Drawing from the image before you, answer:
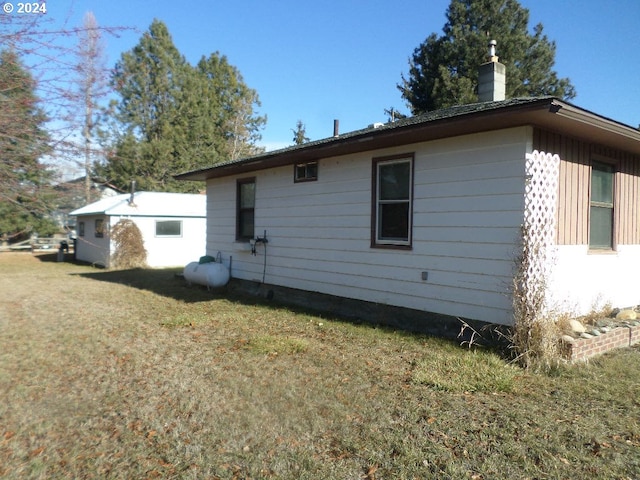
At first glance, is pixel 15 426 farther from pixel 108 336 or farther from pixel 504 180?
pixel 504 180

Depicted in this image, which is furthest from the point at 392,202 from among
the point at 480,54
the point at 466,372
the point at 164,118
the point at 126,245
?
the point at 164,118

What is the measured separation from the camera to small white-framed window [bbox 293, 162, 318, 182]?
8.95 meters

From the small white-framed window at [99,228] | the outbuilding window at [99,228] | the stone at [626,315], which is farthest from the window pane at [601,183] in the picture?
the outbuilding window at [99,228]

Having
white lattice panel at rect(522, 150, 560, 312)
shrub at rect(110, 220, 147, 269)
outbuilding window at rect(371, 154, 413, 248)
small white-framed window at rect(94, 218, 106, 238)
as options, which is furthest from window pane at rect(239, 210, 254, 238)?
small white-framed window at rect(94, 218, 106, 238)

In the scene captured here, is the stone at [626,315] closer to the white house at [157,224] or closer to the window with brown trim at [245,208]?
the window with brown trim at [245,208]

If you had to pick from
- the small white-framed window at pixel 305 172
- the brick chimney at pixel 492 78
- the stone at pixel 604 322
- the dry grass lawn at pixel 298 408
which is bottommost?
the dry grass lawn at pixel 298 408

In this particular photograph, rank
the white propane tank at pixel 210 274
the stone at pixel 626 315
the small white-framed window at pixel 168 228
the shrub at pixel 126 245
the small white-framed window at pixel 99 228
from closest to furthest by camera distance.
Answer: the stone at pixel 626 315
the white propane tank at pixel 210 274
the shrub at pixel 126 245
the small white-framed window at pixel 168 228
the small white-framed window at pixel 99 228

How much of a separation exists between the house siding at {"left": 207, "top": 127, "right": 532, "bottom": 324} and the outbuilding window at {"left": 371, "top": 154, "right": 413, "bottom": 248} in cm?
13

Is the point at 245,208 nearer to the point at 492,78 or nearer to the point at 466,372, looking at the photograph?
the point at 492,78

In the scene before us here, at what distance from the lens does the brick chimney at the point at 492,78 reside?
8.42 m

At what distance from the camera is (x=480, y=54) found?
2327 cm

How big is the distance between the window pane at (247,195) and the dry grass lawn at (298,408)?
453 centimetres

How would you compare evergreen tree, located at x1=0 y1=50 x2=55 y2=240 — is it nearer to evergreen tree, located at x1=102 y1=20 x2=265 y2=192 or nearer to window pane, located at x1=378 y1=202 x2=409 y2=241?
window pane, located at x1=378 y1=202 x2=409 y2=241

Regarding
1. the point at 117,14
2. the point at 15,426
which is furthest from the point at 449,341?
the point at 117,14
